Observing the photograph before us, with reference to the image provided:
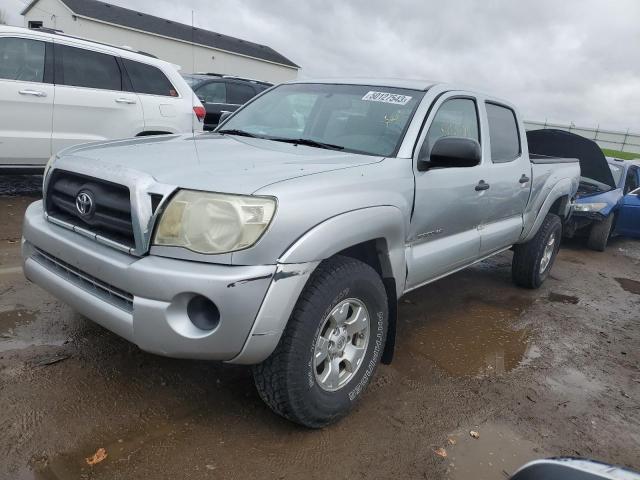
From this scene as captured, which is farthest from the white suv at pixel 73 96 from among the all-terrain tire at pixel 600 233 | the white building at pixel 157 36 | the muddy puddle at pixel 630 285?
the white building at pixel 157 36

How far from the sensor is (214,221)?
2.16 m

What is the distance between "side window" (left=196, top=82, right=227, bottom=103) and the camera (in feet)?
35.1

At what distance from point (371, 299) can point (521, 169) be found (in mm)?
2530

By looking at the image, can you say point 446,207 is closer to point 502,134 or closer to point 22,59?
point 502,134

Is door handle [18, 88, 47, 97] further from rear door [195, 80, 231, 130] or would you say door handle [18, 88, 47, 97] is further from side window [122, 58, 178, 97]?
rear door [195, 80, 231, 130]

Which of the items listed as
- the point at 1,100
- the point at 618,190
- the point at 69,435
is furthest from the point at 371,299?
the point at 618,190

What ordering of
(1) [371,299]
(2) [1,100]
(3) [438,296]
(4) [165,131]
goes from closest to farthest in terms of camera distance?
(1) [371,299], (3) [438,296], (2) [1,100], (4) [165,131]

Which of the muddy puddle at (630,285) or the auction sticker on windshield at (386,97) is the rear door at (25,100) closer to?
the auction sticker on windshield at (386,97)

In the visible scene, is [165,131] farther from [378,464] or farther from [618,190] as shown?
[618,190]

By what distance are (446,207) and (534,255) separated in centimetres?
233

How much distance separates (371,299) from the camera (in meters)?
2.70

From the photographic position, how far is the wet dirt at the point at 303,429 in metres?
2.32

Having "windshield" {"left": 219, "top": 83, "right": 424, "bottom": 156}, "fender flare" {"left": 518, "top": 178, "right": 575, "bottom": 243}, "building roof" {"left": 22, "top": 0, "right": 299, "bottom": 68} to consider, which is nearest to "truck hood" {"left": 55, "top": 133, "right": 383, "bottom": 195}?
"windshield" {"left": 219, "top": 83, "right": 424, "bottom": 156}

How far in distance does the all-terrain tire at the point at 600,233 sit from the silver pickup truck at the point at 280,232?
5.51m
